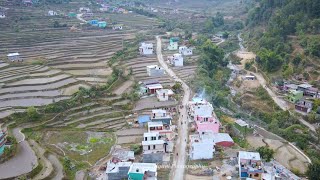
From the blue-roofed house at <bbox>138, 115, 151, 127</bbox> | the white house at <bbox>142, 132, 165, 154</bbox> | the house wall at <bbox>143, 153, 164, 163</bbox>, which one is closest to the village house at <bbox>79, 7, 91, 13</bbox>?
the blue-roofed house at <bbox>138, 115, 151, 127</bbox>

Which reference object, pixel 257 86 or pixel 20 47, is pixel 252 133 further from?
pixel 20 47

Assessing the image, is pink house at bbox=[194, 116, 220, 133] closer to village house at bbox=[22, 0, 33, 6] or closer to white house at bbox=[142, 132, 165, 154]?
white house at bbox=[142, 132, 165, 154]

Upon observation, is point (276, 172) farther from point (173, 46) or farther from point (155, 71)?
point (173, 46)

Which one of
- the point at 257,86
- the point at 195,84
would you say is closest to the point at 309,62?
the point at 257,86

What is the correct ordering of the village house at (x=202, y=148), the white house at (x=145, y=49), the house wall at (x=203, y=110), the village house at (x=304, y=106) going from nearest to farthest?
the village house at (x=202, y=148), the house wall at (x=203, y=110), the village house at (x=304, y=106), the white house at (x=145, y=49)

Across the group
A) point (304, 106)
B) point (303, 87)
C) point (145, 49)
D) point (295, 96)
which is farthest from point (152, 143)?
point (145, 49)

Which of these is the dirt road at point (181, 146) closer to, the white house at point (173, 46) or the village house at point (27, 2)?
the white house at point (173, 46)

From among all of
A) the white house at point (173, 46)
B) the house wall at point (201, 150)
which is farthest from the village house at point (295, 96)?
the white house at point (173, 46)
